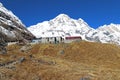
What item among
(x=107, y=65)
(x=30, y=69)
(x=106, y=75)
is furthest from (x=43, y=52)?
(x=106, y=75)

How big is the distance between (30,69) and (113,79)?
28.7 m

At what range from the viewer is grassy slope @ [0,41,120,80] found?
9425cm

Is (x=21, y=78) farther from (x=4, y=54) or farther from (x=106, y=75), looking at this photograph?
(x=4, y=54)

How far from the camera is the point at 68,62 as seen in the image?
12444 centimetres

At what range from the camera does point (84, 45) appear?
161 metres

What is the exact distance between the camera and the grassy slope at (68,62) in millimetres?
94250

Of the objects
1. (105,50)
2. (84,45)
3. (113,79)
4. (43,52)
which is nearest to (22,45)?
(43,52)

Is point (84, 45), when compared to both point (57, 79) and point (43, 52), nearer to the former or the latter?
point (43, 52)

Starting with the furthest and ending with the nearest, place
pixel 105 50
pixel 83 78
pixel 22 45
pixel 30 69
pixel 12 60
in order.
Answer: pixel 22 45 → pixel 105 50 → pixel 12 60 → pixel 30 69 → pixel 83 78

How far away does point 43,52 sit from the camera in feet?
509

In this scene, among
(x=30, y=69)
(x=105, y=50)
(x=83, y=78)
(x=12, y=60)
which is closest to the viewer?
(x=83, y=78)

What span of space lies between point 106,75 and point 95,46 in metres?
65.3

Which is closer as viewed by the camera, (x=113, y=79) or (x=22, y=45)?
(x=113, y=79)

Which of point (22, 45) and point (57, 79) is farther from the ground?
point (22, 45)
